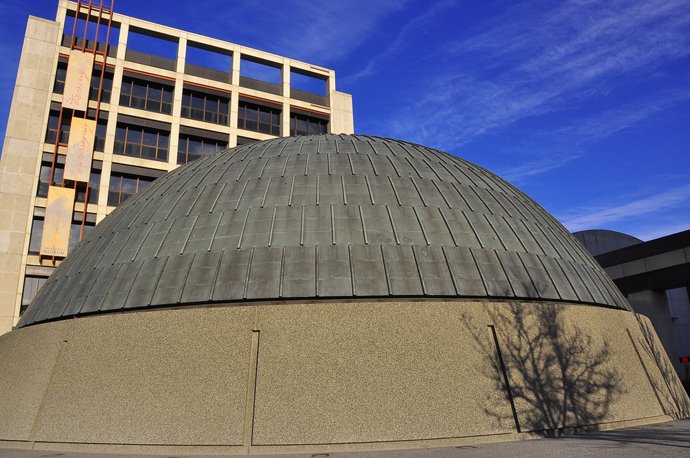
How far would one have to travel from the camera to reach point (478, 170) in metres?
Result: 24.3

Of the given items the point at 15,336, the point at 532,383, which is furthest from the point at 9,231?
the point at 532,383

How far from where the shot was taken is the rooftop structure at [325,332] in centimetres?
1327

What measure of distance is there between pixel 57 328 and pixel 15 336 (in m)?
3.33

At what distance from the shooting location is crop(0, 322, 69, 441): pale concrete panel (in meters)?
15.1

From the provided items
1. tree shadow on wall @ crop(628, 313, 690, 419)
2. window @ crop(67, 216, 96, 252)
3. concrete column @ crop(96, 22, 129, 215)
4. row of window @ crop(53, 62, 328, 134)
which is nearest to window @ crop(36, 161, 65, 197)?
window @ crop(67, 216, 96, 252)

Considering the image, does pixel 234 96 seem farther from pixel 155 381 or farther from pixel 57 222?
pixel 155 381

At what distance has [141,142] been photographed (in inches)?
1898

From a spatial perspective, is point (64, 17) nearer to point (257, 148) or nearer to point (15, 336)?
point (257, 148)

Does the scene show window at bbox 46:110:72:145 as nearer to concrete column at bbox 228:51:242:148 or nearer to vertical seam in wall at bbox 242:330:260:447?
concrete column at bbox 228:51:242:148

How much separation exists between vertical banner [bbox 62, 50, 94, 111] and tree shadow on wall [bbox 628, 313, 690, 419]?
155ft

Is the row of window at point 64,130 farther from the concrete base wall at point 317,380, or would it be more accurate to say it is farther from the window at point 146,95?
the concrete base wall at point 317,380

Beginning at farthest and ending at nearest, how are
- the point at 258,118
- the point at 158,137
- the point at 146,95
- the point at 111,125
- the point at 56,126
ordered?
the point at 258,118
the point at 146,95
the point at 158,137
the point at 111,125
the point at 56,126

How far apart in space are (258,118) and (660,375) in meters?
46.7

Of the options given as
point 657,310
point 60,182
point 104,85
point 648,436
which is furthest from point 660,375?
point 104,85
